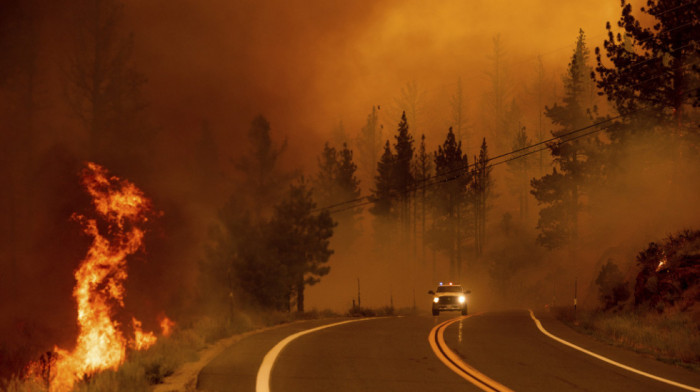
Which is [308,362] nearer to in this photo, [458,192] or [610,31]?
[610,31]

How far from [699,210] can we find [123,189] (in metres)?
27.4

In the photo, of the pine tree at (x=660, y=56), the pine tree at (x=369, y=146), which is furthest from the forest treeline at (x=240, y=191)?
the pine tree at (x=369, y=146)

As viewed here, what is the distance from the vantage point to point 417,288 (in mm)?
82375

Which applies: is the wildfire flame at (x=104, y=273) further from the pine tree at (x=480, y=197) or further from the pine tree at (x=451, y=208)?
the pine tree at (x=480, y=197)

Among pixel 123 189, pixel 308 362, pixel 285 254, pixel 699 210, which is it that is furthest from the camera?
pixel 285 254

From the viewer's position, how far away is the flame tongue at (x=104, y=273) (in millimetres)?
19516

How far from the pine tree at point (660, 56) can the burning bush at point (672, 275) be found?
23.6 ft

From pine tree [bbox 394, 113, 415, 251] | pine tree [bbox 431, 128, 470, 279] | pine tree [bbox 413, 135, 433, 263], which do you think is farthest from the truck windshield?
pine tree [bbox 413, 135, 433, 263]

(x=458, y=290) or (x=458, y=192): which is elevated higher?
(x=458, y=192)

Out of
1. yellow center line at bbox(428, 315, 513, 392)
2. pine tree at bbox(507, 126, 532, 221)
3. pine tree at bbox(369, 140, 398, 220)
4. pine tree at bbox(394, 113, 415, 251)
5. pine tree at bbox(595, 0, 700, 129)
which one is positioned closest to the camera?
yellow center line at bbox(428, 315, 513, 392)

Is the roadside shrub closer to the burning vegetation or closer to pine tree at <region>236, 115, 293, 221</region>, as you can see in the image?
the burning vegetation

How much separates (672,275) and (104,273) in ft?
60.7

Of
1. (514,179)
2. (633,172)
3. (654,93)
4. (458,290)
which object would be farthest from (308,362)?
(514,179)

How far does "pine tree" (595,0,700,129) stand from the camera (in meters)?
26.2
